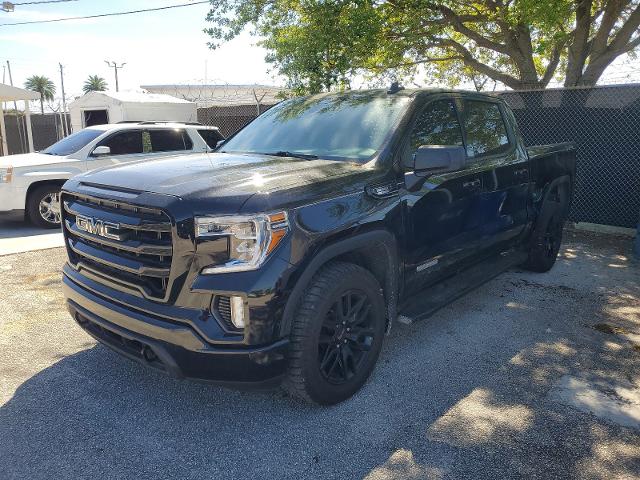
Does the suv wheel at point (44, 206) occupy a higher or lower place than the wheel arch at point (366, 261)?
lower

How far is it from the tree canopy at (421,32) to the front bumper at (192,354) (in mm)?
7758

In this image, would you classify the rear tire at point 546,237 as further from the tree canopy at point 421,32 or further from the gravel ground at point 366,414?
A: the tree canopy at point 421,32

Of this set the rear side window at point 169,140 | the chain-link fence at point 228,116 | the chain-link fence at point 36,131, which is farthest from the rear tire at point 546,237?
the chain-link fence at point 36,131

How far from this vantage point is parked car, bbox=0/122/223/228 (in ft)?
26.6

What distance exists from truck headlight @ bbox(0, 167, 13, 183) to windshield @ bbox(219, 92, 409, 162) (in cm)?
545

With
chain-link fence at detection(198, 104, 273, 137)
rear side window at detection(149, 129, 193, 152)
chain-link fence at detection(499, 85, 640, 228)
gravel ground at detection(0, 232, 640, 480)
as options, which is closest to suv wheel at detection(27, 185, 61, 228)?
rear side window at detection(149, 129, 193, 152)

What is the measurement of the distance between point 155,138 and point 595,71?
27.3ft

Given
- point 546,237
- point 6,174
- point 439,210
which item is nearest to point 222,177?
point 439,210

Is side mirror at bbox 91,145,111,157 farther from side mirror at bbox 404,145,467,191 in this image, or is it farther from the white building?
the white building

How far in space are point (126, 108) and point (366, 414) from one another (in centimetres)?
1504

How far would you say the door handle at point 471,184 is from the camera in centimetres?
392

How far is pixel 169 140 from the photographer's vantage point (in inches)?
362

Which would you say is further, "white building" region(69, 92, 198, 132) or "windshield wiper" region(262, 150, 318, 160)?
"white building" region(69, 92, 198, 132)

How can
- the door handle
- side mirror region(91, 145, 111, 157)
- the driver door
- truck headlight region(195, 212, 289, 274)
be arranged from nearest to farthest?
truck headlight region(195, 212, 289, 274), the driver door, the door handle, side mirror region(91, 145, 111, 157)
